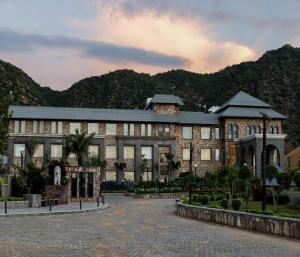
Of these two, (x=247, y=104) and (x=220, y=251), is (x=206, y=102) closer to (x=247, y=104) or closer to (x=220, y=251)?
(x=247, y=104)

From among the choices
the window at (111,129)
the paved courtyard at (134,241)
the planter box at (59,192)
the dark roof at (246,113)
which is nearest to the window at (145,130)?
the window at (111,129)

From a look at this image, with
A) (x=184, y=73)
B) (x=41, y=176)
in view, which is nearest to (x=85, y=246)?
(x=41, y=176)

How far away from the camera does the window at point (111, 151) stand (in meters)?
77.1

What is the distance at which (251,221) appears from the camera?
2184 centimetres

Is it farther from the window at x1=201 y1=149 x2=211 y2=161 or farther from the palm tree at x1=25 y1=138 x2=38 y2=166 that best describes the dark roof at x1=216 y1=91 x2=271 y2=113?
the palm tree at x1=25 y1=138 x2=38 y2=166

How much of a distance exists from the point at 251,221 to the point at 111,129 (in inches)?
2240

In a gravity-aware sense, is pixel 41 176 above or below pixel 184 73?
below

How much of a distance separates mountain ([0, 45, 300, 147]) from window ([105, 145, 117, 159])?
136ft

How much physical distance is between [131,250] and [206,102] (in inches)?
4667

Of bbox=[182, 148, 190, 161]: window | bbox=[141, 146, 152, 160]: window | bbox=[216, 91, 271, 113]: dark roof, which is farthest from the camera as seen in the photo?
bbox=[216, 91, 271, 113]: dark roof

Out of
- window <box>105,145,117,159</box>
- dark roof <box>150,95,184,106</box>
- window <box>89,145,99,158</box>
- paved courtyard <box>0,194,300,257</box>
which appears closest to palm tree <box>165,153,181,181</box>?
window <box>105,145,117,159</box>

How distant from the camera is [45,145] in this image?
245ft

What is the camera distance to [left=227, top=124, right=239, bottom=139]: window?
79938 millimetres

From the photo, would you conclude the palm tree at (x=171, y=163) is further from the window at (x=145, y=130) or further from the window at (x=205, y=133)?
the window at (x=205, y=133)
